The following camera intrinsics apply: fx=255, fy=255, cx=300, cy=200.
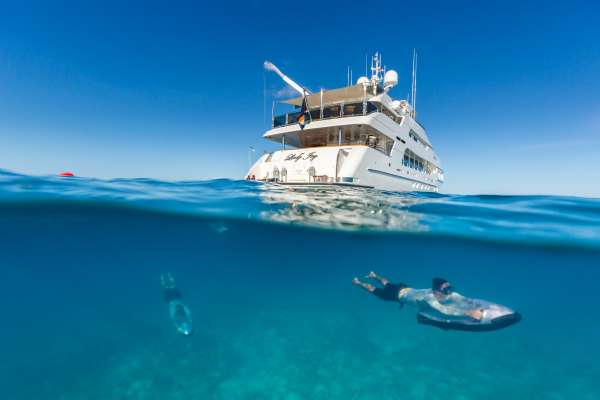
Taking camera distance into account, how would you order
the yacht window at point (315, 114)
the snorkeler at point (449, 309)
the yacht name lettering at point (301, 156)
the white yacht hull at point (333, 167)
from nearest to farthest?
the snorkeler at point (449, 309) → the white yacht hull at point (333, 167) → the yacht name lettering at point (301, 156) → the yacht window at point (315, 114)

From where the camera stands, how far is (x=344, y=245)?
50.1 ft

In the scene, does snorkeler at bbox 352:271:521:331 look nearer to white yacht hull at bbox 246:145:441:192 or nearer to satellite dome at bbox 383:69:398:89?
white yacht hull at bbox 246:145:441:192

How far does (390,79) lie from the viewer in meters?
25.4

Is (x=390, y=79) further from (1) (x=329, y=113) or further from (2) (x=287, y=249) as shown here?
(2) (x=287, y=249)

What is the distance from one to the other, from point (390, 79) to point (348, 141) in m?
8.09

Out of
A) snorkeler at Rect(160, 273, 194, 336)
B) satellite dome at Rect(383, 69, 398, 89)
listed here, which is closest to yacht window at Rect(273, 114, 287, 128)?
satellite dome at Rect(383, 69, 398, 89)

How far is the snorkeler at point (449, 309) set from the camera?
27.4ft

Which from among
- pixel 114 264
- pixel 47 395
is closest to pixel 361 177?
pixel 47 395

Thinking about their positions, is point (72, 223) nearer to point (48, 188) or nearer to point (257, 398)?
point (48, 188)

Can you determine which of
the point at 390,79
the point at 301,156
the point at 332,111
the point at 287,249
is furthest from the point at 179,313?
the point at 390,79

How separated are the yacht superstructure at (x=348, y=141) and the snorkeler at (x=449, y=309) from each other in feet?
26.0

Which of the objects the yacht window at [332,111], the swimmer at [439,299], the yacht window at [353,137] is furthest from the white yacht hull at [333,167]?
the swimmer at [439,299]

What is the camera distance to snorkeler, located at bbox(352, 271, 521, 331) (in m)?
8.36

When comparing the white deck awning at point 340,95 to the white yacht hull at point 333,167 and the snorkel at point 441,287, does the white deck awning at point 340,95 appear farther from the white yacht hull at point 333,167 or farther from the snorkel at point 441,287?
the snorkel at point 441,287
